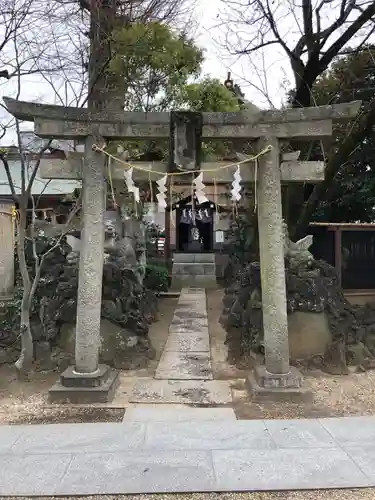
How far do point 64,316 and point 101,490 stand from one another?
3902 mm

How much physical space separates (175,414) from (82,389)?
4.17ft

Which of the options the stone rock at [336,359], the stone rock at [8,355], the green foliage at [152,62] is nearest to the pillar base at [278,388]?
the stone rock at [336,359]

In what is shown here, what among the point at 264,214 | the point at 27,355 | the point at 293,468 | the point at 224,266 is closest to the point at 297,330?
the point at 264,214

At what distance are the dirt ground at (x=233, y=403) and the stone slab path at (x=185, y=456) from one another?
303 mm

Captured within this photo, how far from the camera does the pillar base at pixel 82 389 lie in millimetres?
5719

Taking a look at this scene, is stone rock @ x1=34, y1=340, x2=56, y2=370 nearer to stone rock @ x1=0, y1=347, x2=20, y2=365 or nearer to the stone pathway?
stone rock @ x1=0, y1=347, x2=20, y2=365

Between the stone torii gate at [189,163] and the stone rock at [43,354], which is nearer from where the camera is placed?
the stone torii gate at [189,163]

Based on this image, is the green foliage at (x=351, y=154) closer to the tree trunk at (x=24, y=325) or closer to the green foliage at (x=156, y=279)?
the green foliage at (x=156, y=279)

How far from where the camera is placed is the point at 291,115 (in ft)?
19.9

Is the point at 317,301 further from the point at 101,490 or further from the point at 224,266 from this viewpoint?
the point at 224,266

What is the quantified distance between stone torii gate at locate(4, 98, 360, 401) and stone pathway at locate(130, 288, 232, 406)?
55 cm

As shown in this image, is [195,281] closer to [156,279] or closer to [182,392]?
[156,279]

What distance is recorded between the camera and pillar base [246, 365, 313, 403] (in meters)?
5.71

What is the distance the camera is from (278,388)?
229 inches
